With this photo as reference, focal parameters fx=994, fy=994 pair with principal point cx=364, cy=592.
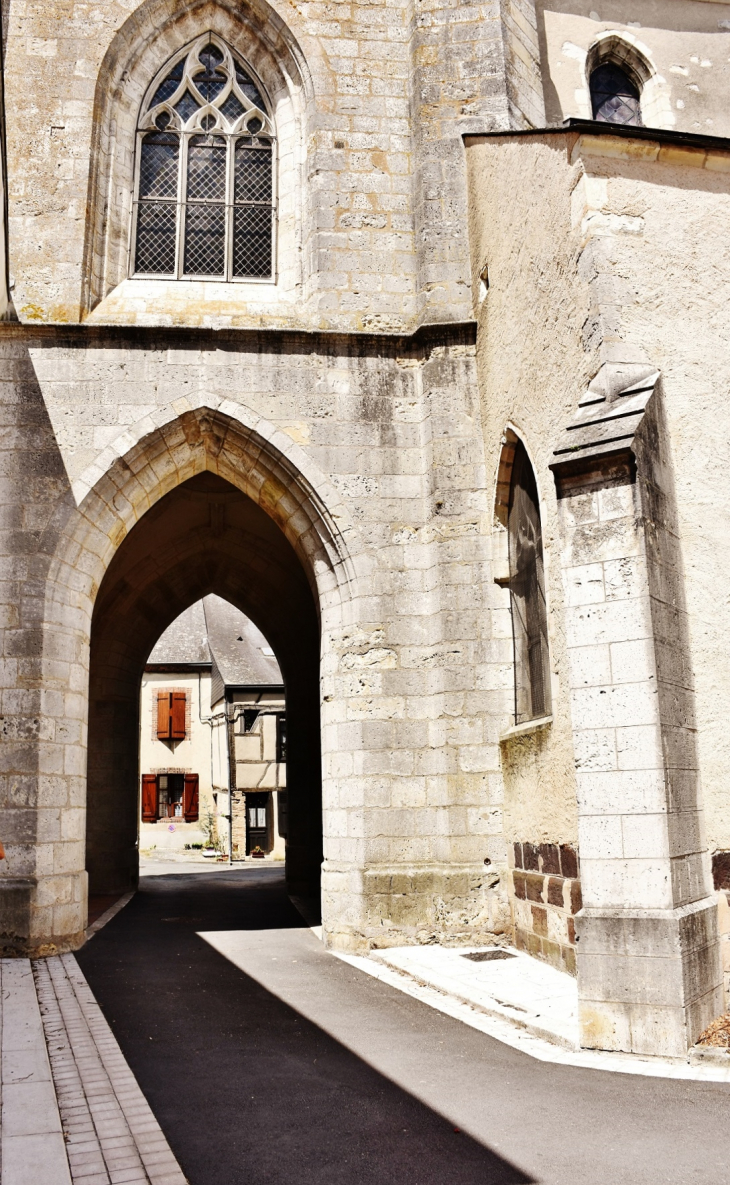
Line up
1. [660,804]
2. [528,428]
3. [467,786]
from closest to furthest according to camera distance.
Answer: [660,804] < [528,428] < [467,786]

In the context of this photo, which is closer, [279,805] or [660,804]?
[660,804]

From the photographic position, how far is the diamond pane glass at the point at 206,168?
902cm

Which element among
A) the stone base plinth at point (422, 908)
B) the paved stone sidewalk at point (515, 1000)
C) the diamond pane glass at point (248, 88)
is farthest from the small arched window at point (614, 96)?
the paved stone sidewalk at point (515, 1000)

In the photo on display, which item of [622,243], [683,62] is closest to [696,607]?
[622,243]

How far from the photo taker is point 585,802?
15.4 feet

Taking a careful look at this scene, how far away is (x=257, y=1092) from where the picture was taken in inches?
151

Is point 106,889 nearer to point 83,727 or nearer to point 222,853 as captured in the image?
point 83,727

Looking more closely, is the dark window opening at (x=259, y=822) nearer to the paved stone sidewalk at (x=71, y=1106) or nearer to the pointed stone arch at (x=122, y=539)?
the pointed stone arch at (x=122, y=539)

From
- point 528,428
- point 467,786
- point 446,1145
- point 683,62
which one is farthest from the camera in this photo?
point 683,62

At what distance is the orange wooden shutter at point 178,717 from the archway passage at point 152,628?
40.3ft

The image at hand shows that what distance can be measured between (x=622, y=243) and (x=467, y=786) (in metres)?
3.90

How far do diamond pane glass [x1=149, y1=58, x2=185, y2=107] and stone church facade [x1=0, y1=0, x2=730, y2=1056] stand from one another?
24 millimetres

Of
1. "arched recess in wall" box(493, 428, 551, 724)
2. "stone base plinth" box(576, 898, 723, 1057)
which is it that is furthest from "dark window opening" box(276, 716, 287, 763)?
"stone base plinth" box(576, 898, 723, 1057)

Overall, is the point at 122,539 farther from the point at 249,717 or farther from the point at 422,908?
the point at 249,717
